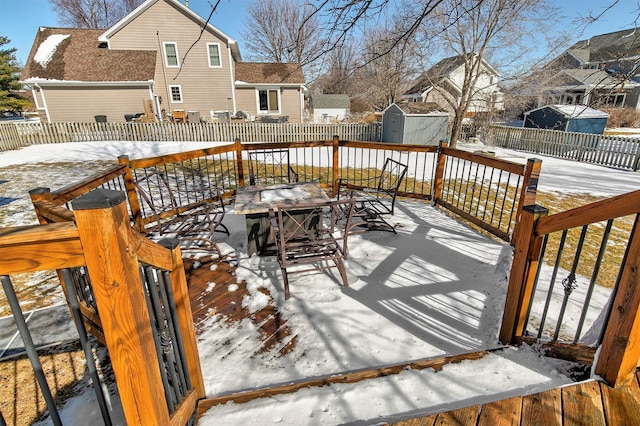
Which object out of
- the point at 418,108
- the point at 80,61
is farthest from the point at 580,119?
the point at 80,61

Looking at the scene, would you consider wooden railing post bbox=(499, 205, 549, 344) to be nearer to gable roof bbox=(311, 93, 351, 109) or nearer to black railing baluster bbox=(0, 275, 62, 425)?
black railing baluster bbox=(0, 275, 62, 425)

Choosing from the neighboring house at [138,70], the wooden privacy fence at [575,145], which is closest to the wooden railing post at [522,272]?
the wooden privacy fence at [575,145]

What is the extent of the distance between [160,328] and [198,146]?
1280 cm

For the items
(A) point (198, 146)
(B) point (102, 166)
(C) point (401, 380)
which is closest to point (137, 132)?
(A) point (198, 146)

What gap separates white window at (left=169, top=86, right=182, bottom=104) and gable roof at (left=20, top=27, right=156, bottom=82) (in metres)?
1.51

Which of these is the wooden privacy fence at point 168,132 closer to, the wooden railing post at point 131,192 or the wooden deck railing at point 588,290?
the wooden railing post at point 131,192

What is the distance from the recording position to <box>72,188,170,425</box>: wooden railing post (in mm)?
976

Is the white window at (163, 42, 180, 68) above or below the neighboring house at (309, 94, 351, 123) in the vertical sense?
above

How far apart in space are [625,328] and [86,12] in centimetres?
4232

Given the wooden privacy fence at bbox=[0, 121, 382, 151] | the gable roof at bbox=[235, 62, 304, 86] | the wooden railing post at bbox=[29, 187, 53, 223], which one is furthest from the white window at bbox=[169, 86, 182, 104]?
the wooden railing post at bbox=[29, 187, 53, 223]

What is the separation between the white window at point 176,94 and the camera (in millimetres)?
17766

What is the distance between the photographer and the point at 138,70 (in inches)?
640

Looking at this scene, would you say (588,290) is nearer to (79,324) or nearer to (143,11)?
(79,324)

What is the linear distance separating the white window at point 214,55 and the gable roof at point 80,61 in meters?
2.85
